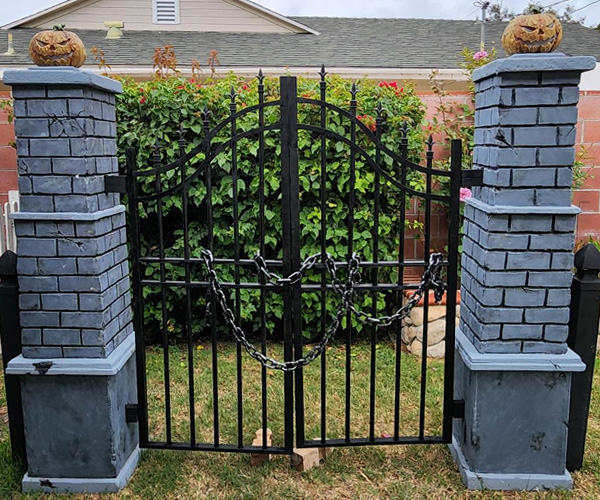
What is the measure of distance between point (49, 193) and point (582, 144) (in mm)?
4437

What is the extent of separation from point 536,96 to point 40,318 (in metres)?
2.40

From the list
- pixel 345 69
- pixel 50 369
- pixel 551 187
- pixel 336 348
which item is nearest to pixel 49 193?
pixel 50 369

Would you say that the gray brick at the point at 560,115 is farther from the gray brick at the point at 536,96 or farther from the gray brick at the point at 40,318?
the gray brick at the point at 40,318

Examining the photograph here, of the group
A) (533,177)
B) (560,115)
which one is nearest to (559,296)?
(533,177)

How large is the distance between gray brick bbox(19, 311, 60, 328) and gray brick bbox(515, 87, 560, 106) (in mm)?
2250

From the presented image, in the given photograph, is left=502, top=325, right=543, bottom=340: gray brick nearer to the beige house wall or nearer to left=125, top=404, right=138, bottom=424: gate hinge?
left=125, top=404, right=138, bottom=424: gate hinge

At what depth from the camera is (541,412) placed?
2680 millimetres

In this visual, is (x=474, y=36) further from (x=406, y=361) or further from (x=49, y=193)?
(x=49, y=193)

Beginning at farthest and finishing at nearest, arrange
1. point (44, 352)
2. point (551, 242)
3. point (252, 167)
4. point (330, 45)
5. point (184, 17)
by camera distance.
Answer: point (184, 17)
point (330, 45)
point (252, 167)
point (44, 352)
point (551, 242)

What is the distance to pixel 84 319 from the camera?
8.64ft

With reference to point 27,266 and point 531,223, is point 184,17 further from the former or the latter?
point 531,223

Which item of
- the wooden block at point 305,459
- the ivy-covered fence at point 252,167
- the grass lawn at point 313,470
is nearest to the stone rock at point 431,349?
the ivy-covered fence at point 252,167

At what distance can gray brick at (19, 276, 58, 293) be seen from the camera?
2621mm

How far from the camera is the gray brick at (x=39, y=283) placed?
2.62 meters
